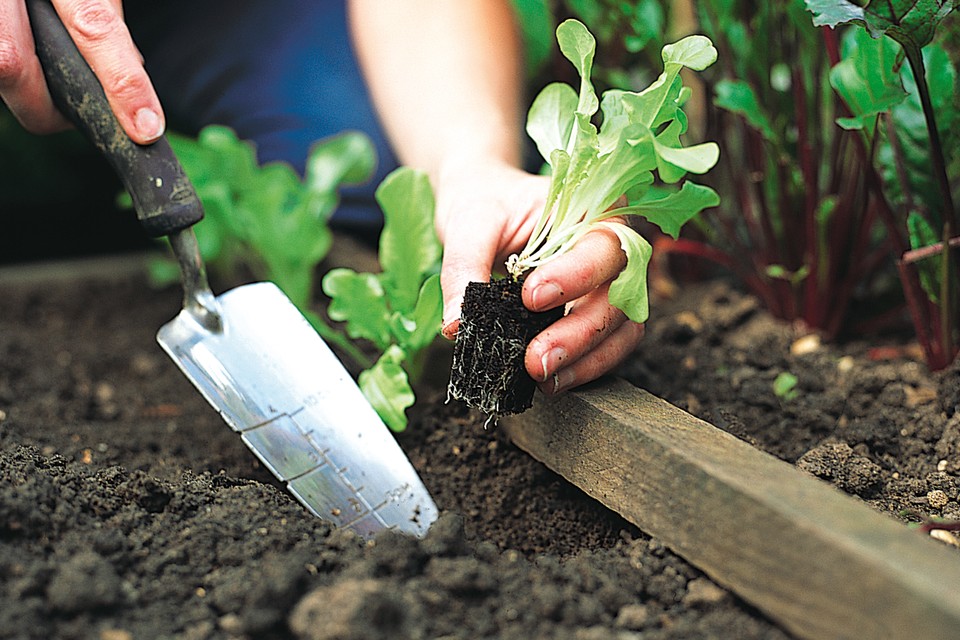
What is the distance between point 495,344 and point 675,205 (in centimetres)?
27

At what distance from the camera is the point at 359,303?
4.00 ft

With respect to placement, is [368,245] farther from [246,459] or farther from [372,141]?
[246,459]

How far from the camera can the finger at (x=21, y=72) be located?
1072 mm

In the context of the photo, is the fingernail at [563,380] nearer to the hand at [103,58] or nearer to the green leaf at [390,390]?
the green leaf at [390,390]

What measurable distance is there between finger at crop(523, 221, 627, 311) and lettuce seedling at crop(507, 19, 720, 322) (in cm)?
2

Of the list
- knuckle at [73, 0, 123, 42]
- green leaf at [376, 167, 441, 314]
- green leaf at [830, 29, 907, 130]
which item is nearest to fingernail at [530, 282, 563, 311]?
green leaf at [376, 167, 441, 314]

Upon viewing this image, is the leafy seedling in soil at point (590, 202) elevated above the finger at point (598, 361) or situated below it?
above

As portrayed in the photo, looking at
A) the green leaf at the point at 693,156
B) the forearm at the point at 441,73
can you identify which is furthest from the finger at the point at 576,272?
the forearm at the point at 441,73

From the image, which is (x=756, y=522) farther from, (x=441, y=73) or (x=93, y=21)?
(x=441, y=73)

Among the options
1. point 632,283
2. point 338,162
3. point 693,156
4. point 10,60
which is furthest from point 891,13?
point 338,162

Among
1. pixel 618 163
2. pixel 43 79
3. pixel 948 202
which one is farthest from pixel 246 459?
pixel 948 202

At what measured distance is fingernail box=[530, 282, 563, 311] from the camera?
925mm

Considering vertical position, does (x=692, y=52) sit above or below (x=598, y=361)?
above

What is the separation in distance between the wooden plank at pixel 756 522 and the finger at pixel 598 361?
2 centimetres
